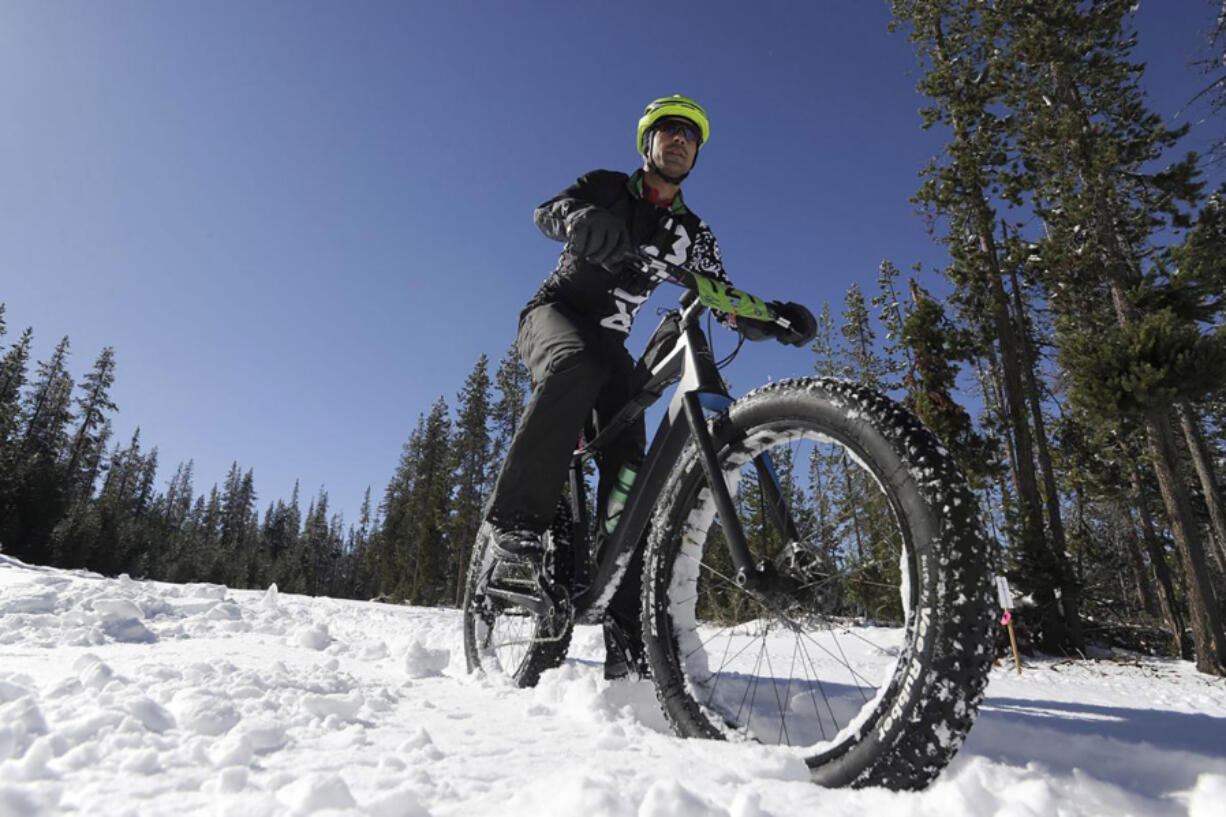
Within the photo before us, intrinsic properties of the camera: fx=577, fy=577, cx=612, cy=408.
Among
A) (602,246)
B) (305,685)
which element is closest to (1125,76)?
(602,246)

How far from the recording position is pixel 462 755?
1526 millimetres

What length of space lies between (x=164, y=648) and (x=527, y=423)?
9.07 feet

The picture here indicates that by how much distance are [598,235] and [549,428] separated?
947mm

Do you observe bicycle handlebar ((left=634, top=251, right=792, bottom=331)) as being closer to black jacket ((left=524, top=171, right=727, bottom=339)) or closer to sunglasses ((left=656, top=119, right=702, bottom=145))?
black jacket ((left=524, top=171, right=727, bottom=339))

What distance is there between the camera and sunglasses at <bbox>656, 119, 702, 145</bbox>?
10.4 ft

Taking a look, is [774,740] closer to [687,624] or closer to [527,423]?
[687,624]

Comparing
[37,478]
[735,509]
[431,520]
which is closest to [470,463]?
[431,520]

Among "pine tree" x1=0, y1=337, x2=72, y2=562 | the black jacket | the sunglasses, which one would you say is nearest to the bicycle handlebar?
the black jacket

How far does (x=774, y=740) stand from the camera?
1880 millimetres

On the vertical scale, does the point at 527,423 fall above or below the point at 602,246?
below

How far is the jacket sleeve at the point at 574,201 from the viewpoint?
2.77 meters

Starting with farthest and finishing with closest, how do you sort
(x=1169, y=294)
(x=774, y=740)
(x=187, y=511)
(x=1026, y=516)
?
1. (x=187, y=511)
2. (x=1026, y=516)
3. (x=1169, y=294)
4. (x=774, y=740)

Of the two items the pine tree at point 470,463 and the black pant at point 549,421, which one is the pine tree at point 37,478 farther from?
the black pant at point 549,421

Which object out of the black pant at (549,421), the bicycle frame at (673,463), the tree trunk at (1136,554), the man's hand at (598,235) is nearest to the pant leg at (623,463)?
the bicycle frame at (673,463)
